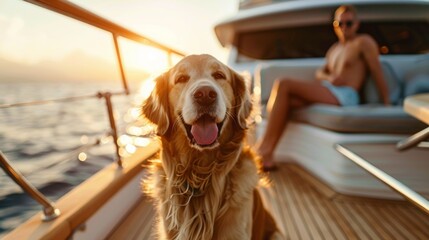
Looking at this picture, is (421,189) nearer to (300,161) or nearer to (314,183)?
(314,183)

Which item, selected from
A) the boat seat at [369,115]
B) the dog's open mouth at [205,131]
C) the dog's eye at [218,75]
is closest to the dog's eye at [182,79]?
the dog's eye at [218,75]

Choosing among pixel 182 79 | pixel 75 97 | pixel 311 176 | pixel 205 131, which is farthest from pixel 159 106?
pixel 311 176

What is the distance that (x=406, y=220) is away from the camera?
1.88 metres

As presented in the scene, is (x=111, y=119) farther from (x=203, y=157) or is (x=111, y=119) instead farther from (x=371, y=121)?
(x=371, y=121)

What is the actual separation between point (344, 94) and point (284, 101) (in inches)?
20.8

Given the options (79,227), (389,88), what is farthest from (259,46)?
(79,227)

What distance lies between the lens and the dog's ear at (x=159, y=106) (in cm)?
139

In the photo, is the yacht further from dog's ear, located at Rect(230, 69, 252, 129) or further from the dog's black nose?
the dog's black nose

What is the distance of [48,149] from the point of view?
A: 482 centimetres

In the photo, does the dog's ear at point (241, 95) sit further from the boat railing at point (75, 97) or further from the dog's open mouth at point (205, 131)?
the boat railing at point (75, 97)

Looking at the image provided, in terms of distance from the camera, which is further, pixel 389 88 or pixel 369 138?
pixel 389 88

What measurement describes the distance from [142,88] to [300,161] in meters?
1.84

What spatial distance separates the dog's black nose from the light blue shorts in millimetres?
1869

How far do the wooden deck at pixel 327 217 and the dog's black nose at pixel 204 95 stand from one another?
972mm
